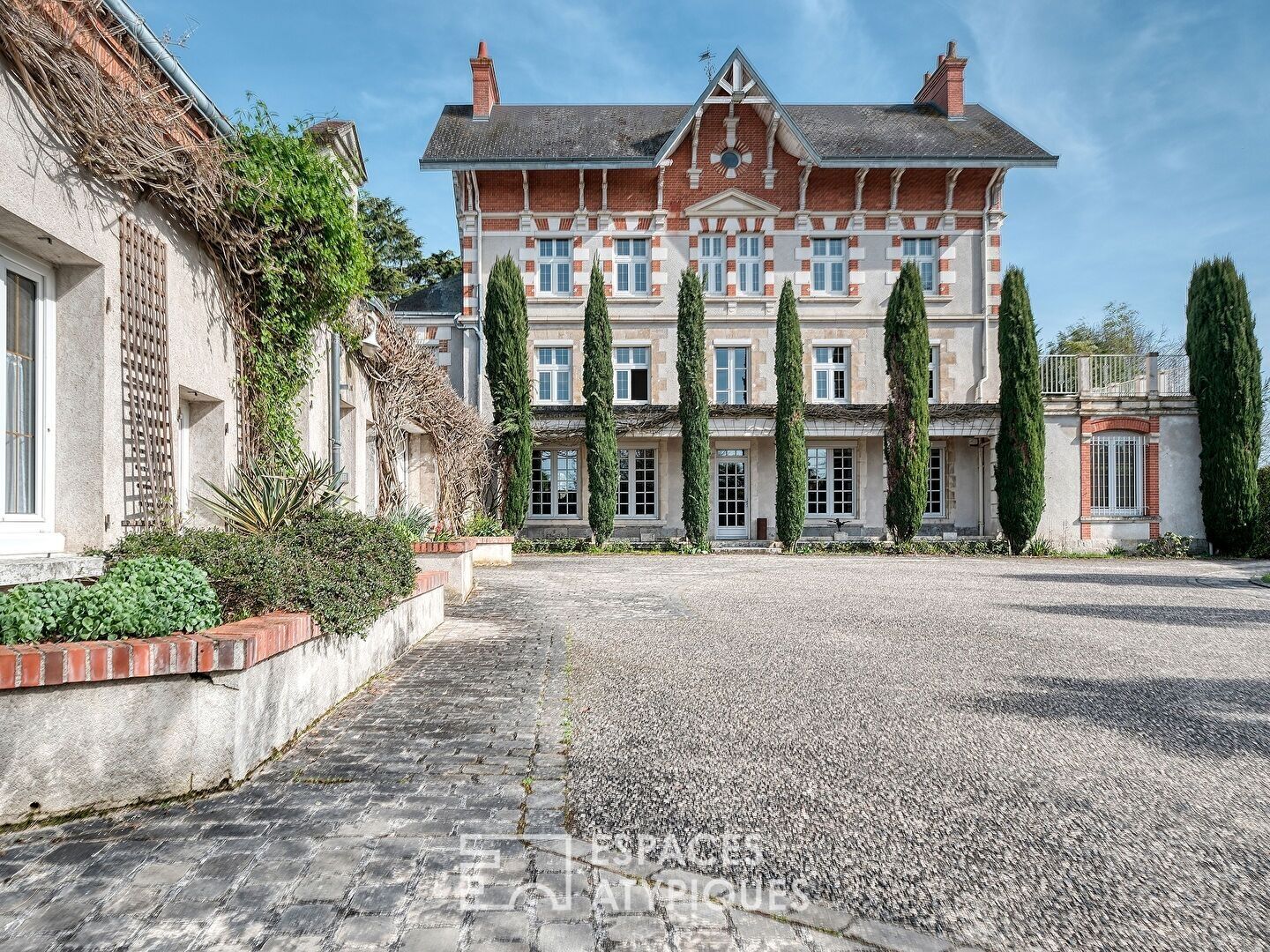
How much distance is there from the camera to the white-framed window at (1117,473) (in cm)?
1927

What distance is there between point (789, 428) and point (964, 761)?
16.1m

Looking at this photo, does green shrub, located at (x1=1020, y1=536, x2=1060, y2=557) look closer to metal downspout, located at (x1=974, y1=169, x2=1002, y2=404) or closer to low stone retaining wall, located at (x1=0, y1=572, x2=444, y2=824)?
metal downspout, located at (x1=974, y1=169, x2=1002, y2=404)

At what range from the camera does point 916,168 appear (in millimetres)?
21203

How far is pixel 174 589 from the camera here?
10.5 ft

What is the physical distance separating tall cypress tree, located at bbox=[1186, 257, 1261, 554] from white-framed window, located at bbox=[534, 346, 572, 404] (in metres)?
15.9

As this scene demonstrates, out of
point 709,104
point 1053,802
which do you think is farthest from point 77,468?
point 709,104

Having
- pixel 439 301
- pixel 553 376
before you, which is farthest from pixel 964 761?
pixel 439 301

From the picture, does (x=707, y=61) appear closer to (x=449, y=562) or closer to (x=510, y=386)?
(x=510, y=386)

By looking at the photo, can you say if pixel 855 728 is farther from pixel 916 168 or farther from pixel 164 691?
pixel 916 168

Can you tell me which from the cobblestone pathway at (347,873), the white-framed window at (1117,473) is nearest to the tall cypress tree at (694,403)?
the white-framed window at (1117,473)

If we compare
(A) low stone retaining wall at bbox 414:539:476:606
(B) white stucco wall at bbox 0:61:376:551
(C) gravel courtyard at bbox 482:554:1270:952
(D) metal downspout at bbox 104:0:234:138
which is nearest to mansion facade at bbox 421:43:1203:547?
(A) low stone retaining wall at bbox 414:539:476:606

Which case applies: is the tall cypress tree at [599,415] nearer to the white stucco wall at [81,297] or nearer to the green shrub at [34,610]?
the white stucco wall at [81,297]

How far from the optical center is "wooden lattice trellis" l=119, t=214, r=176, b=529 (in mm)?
4555

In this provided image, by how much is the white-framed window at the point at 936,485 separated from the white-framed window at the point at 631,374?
8.17m
